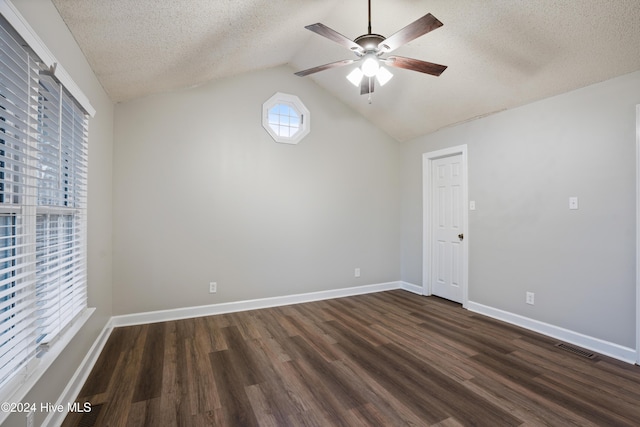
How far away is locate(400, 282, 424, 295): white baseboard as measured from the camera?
15.0 ft

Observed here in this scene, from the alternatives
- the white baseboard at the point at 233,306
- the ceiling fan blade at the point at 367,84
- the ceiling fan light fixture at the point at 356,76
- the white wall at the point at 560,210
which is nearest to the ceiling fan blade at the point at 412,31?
the ceiling fan light fixture at the point at 356,76

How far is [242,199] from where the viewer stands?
3.79 metres

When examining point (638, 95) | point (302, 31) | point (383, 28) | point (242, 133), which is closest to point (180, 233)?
point (242, 133)

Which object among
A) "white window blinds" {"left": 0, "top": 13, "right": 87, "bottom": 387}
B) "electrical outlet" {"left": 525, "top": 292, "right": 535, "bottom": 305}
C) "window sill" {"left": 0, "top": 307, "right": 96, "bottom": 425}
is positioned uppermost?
"white window blinds" {"left": 0, "top": 13, "right": 87, "bottom": 387}

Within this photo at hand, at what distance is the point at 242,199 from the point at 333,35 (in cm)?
231

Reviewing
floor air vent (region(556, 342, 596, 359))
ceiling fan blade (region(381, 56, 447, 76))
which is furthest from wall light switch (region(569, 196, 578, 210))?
ceiling fan blade (region(381, 56, 447, 76))

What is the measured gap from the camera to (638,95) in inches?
96.7

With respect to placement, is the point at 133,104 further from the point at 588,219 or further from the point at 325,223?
the point at 588,219

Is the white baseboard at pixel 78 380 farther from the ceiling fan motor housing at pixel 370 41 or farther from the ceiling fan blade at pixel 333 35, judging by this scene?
the ceiling fan motor housing at pixel 370 41

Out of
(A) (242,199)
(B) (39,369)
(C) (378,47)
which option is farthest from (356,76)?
(B) (39,369)

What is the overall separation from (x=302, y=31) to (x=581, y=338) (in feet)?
13.9

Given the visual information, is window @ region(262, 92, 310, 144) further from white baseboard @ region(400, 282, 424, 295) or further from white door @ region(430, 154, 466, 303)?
white baseboard @ region(400, 282, 424, 295)

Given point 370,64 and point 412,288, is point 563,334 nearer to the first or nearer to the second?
point 412,288

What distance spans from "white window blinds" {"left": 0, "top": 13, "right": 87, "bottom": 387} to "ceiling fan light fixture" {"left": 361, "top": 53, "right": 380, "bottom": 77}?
2.02 m
